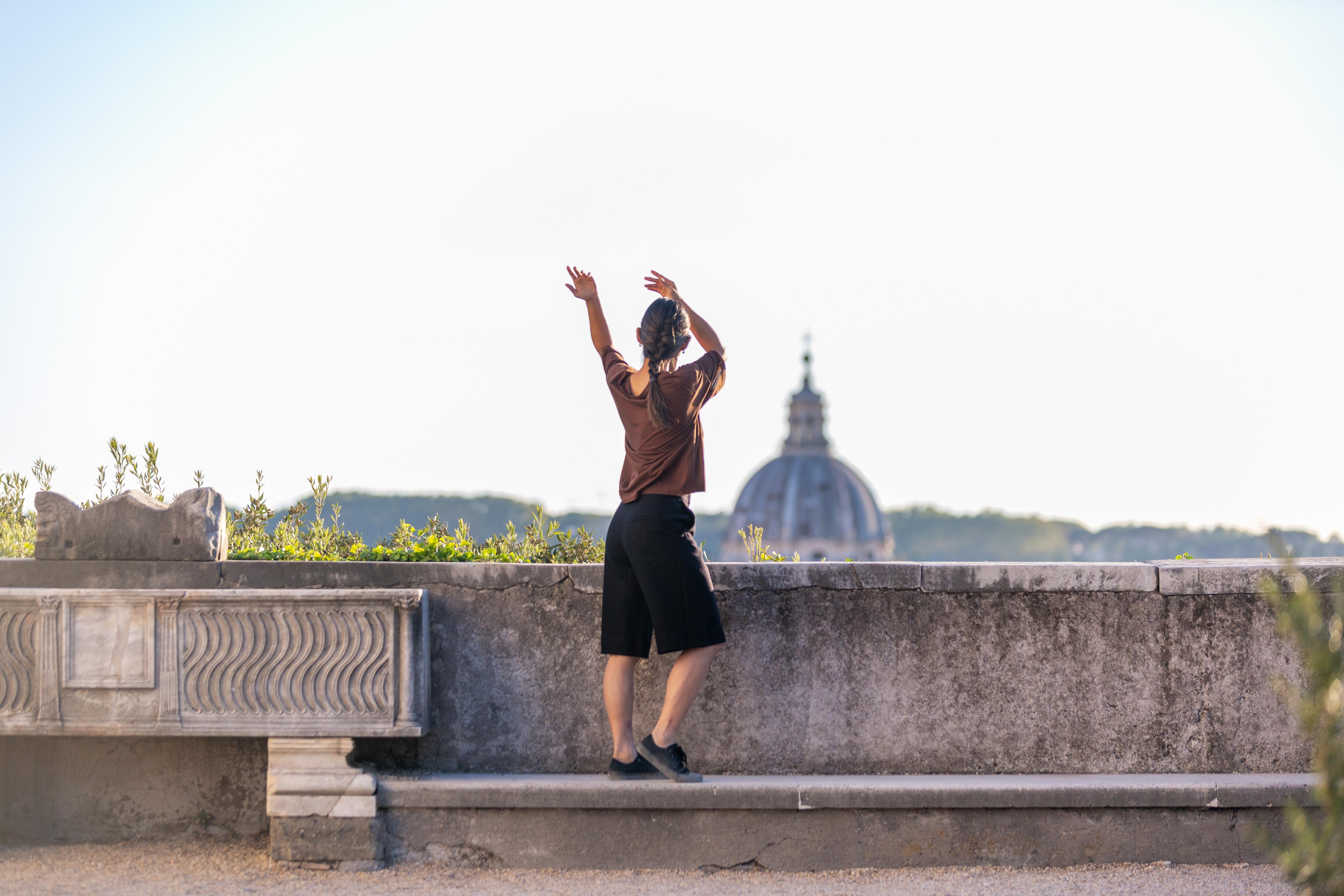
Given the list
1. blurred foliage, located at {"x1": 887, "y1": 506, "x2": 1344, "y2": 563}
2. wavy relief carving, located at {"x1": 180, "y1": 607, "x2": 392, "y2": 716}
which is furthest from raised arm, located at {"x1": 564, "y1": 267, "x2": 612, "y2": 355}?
blurred foliage, located at {"x1": 887, "y1": 506, "x2": 1344, "y2": 563}

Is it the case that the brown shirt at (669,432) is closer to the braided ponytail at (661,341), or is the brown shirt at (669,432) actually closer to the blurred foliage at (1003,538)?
the braided ponytail at (661,341)

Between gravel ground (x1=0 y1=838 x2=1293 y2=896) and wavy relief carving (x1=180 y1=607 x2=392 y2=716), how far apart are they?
549 millimetres

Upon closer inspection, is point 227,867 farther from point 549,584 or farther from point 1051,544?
point 1051,544

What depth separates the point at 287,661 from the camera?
410 cm

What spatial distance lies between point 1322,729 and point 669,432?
2.26 metres

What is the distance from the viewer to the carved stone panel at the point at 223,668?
4094 millimetres

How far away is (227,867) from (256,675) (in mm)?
674

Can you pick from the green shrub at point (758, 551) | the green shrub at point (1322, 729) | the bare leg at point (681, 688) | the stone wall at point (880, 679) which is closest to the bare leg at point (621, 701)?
the bare leg at point (681, 688)

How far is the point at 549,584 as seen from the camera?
4438mm

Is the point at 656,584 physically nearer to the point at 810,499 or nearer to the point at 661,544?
the point at 661,544

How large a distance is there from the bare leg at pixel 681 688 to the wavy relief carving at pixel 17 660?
7.18ft

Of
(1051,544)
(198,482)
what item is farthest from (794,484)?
(198,482)

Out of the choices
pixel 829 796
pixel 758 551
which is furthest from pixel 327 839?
pixel 758 551

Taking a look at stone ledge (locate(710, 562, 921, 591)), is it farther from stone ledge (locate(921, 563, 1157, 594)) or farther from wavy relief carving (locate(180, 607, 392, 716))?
wavy relief carving (locate(180, 607, 392, 716))
